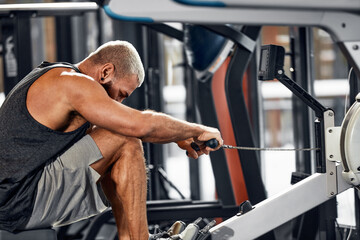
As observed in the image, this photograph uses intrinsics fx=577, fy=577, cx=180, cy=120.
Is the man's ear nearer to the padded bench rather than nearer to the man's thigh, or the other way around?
the man's thigh

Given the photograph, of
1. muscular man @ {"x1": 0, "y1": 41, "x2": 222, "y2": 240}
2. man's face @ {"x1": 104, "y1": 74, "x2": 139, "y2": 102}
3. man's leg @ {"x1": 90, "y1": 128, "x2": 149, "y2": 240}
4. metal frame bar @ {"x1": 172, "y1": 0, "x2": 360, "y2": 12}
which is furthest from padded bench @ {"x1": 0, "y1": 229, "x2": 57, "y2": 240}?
metal frame bar @ {"x1": 172, "y1": 0, "x2": 360, "y2": 12}

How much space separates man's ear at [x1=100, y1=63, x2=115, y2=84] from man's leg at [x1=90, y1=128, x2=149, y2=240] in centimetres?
20

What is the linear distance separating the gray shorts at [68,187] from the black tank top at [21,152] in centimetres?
4

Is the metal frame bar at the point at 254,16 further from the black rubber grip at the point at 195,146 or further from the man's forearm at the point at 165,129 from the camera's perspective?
the black rubber grip at the point at 195,146

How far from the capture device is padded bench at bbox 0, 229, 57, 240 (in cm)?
208

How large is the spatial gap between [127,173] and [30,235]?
429 mm

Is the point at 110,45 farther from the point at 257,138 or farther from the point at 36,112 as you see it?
the point at 257,138

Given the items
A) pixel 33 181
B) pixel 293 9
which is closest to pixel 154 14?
pixel 293 9

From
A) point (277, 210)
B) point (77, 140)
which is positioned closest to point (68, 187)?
point (77, 140)

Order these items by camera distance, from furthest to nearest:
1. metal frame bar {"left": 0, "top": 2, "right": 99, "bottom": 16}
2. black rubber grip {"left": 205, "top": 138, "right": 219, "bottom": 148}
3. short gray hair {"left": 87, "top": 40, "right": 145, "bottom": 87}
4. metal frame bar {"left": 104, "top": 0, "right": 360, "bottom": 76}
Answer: metal frame bar {"left": 0, "top": 2, "right": 99, "bottom": 16} → short gray hair {"left": 87, "top": 40, "right": 145, "bottom": 87} → black rubber grip {"left": 205, "top": 138, "right": 219, "bottom": 148} → metal frame bar {"left": 104, "top": 0, "right": 360, "bottom": 76}

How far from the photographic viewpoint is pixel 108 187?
2.39m

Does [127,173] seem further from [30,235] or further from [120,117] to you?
[30,235]

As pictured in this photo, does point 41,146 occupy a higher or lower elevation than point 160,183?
higher

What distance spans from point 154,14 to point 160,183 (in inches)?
102
